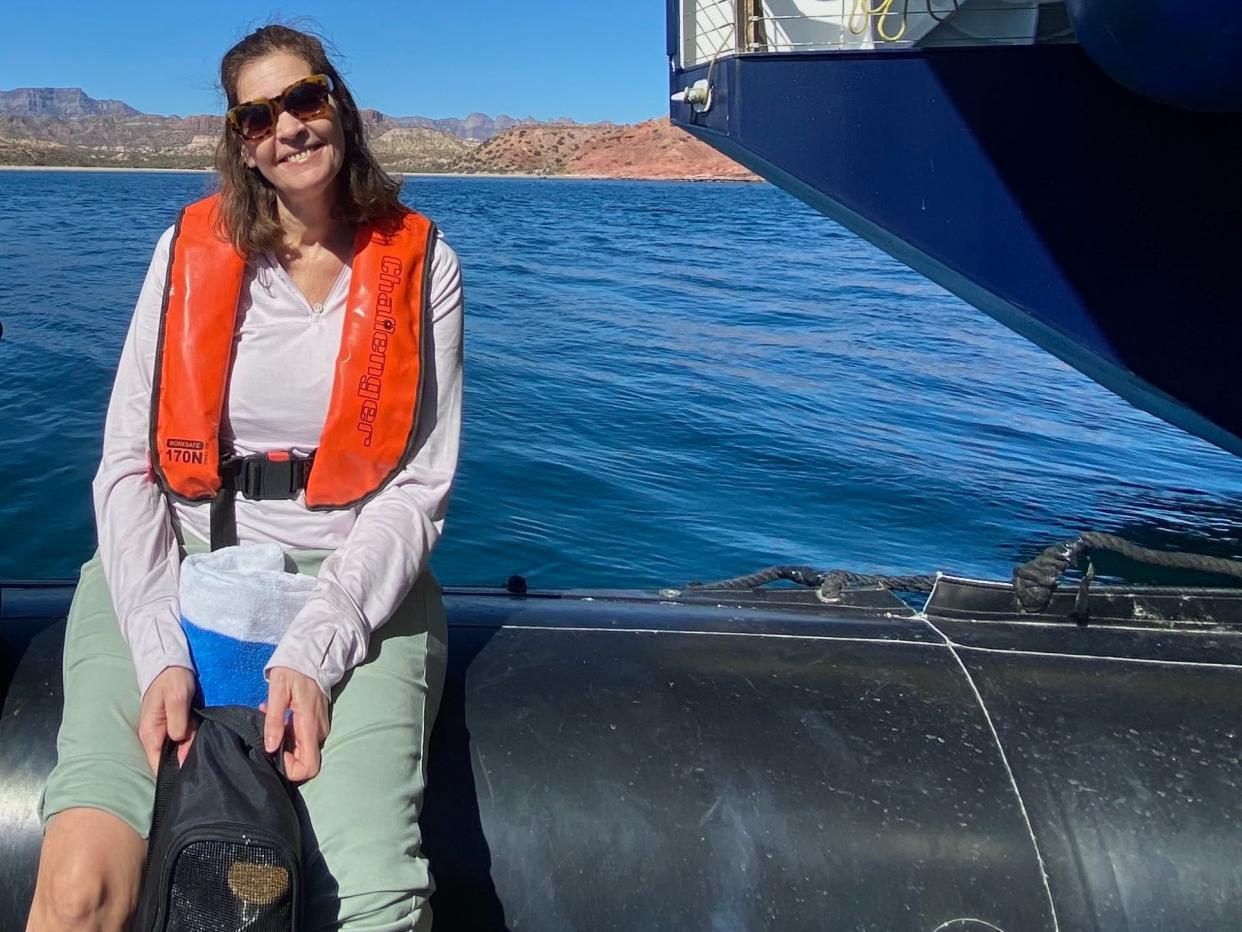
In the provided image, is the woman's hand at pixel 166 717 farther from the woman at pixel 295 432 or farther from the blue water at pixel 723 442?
the blue water at pixel 723 442

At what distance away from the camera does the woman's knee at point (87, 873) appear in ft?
4.71

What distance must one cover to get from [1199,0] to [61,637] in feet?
7.86

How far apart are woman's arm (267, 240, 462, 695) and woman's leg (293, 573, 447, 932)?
0.19 feet

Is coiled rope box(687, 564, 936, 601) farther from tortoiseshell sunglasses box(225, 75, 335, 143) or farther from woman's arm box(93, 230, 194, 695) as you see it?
tortoiseshell sunglasses box(225, 75, 335, 143)

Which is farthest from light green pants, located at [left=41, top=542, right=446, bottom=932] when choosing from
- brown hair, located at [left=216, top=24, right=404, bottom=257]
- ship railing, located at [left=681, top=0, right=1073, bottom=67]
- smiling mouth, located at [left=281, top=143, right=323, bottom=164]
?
ship railing, located at [left=681, top=0, right=1073, bottom=67]

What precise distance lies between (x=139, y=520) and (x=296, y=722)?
1.68 ft

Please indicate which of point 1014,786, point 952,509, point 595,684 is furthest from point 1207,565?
point 952,509

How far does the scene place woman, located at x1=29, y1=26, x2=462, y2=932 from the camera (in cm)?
169

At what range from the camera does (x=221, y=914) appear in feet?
4.59

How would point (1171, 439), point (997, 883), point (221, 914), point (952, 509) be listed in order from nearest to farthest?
point (221, 914) → point (997, 883) → point (952, 509) → point (1171, 439)

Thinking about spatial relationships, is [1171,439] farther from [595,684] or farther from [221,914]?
[221,914]

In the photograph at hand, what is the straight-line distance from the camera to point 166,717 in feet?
5.41

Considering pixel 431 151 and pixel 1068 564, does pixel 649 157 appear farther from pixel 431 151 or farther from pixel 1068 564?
pixel 1068 564

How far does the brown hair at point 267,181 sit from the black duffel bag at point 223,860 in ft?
3.12
